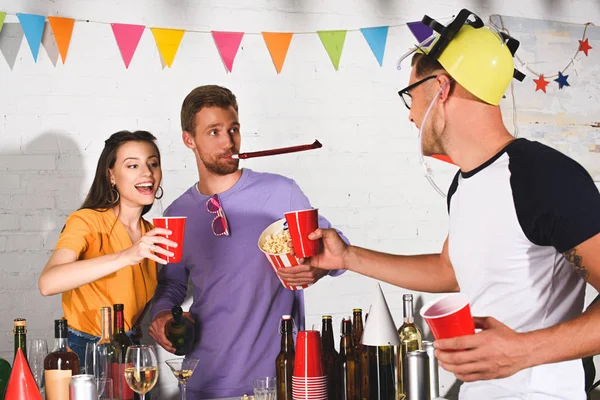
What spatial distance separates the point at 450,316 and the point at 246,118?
2.06 m

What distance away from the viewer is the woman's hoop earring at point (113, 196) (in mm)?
2953

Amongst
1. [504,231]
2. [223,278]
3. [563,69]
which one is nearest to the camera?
[504,231]

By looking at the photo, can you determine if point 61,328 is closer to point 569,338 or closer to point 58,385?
point 58,385

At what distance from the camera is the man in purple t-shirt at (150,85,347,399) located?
3.08 metres

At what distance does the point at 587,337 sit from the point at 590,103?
2742 mm

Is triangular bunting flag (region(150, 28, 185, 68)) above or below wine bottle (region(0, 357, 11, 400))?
above

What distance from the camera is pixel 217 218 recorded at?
3.12 meters

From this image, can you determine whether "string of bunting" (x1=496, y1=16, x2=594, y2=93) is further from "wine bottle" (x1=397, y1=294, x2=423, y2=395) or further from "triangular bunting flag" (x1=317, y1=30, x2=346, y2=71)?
"wine bottle" (x1=397, y1=294, x2=423, y2=395)

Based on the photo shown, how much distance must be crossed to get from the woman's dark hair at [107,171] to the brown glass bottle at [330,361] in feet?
3.61

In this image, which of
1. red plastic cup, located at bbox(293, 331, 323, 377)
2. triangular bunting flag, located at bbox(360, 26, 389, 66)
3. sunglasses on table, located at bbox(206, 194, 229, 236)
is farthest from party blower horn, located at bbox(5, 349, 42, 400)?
triangular bunting flag, located at bbox(360, 26, 389, 66)

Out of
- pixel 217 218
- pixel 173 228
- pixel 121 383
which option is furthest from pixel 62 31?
pixel 121 383

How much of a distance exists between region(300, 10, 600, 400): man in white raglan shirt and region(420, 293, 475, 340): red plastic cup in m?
0.02

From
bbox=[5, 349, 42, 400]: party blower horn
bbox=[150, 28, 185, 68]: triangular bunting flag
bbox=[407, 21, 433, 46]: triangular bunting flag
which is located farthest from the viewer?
bbox=[407, 21, 433, 46]: triangular bunting flag

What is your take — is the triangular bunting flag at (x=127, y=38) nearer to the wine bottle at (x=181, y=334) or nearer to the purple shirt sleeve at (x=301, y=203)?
the purple shirt sleeve at (x=301, y=203)
